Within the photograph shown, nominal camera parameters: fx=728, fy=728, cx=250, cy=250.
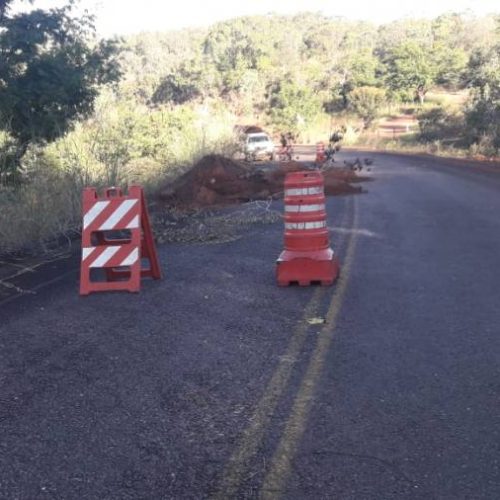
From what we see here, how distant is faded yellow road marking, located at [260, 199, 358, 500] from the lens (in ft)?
12.5

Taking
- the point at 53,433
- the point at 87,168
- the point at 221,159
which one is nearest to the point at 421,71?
the point at 221,159

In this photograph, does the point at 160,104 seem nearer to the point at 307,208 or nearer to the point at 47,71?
the point at 47,71

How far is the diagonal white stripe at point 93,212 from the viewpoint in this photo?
873 centimetres

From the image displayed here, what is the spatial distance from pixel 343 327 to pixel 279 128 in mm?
59646

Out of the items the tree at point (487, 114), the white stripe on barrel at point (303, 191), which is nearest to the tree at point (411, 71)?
the tree at point (487, 114)

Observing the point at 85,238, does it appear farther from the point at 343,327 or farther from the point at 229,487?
the point at 229,487

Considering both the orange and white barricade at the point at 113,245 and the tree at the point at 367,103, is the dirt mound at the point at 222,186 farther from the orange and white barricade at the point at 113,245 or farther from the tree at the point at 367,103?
the tree at the point at 367,103

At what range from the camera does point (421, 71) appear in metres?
78.8

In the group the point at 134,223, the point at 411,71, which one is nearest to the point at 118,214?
the point at 134,223

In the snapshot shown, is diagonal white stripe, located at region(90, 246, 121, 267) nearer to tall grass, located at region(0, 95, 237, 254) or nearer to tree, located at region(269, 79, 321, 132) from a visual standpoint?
tall grass, located at region(0, 95, 237, 254)

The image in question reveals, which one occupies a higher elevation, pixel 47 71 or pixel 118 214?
pixel 47 71

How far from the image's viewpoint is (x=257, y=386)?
5.25 metres

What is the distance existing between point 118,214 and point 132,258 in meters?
0.59

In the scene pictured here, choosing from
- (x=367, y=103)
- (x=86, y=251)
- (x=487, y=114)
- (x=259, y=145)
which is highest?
(x=367, y=103)
